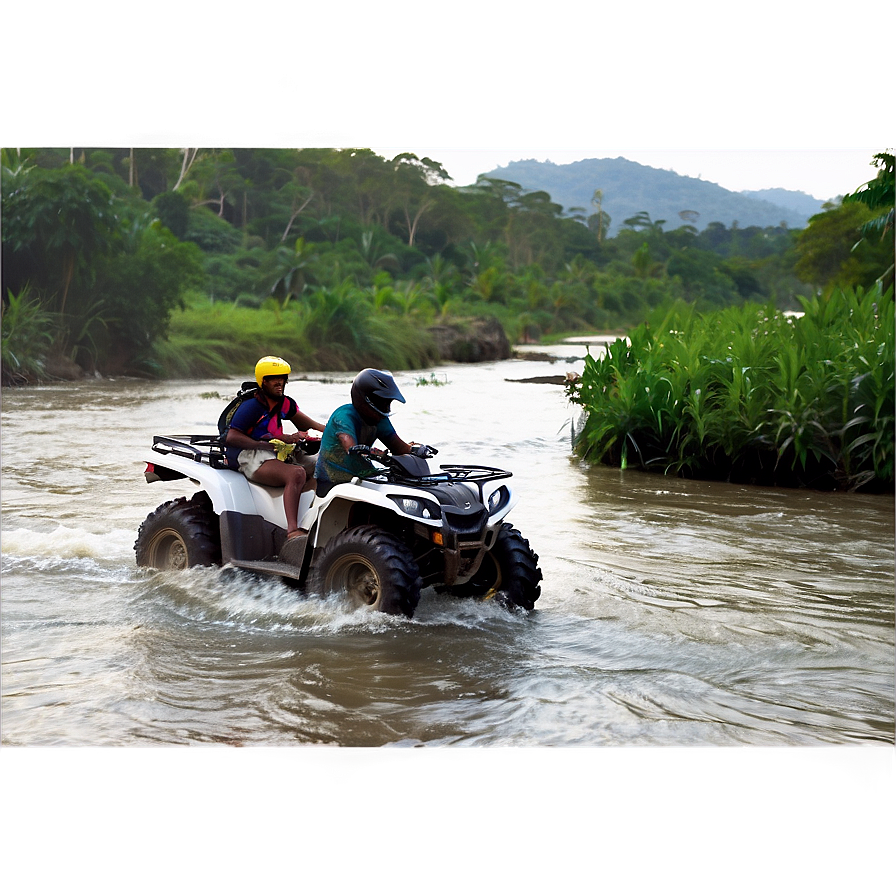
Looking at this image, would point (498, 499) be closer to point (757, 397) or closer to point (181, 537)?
point (181, 537)

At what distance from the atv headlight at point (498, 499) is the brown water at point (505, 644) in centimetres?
52

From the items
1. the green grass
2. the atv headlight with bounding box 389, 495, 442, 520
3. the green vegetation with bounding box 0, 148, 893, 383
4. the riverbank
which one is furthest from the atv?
the green grass

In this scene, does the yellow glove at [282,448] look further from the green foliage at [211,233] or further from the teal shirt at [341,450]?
the green foliage at [211,233]

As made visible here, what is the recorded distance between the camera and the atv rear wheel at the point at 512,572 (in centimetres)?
512

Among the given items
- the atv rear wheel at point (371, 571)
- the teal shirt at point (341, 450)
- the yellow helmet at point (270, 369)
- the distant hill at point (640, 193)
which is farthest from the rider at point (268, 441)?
the distant hill at point (640, 193)

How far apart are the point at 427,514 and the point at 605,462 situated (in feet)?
21.4

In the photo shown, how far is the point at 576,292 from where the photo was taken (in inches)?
1613

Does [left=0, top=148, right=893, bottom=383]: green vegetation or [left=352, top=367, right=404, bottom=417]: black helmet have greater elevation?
[left=0, top=148, right=893, bottom=383]: green vegetation

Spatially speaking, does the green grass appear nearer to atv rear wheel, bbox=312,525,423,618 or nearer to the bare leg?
the bare leg

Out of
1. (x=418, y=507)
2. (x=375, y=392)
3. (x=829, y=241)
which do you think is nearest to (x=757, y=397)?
(x=375, y=392)

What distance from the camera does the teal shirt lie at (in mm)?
5004

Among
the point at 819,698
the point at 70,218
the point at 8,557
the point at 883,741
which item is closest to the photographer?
the point at 883,741
